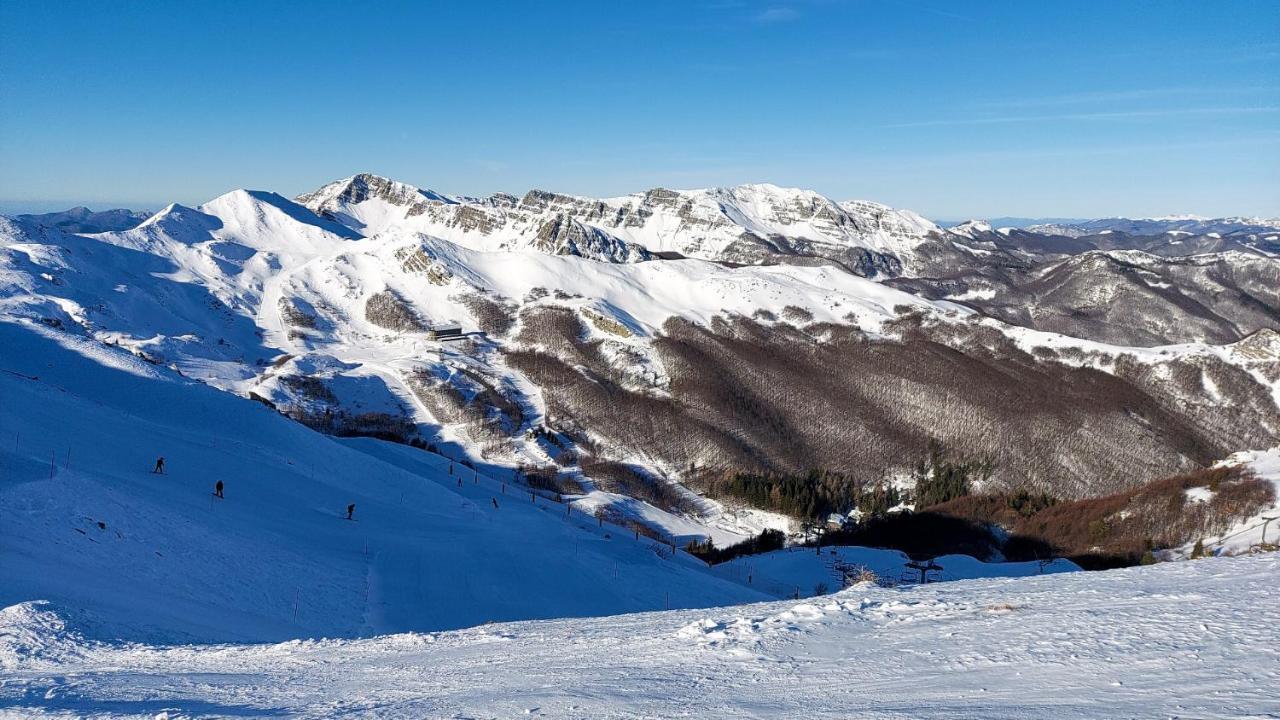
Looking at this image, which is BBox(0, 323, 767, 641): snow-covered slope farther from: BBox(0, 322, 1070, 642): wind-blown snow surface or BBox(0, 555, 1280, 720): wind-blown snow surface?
BBox(0, 555, 1280, 720): wind-blown snow surface

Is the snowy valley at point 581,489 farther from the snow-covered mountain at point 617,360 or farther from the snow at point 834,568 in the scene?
the snow-covered mountain at point 617,360

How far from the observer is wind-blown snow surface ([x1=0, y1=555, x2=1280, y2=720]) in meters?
8.80

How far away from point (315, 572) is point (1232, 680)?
23.9m

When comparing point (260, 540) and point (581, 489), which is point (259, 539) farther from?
point (581, 489)

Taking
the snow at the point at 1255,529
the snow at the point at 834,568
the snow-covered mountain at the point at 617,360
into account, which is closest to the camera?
the snow at the point at 1255,529

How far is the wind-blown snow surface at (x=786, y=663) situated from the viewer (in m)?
8.80

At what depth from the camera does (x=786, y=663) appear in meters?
11.0

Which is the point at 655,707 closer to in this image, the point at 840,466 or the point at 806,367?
the point at 840,466

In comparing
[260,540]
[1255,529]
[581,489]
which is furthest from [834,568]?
[581,489]

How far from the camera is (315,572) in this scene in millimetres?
24547

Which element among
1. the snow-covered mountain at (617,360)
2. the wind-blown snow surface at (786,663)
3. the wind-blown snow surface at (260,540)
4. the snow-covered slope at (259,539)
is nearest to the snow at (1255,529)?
the wind-blown snow surface at (260,540)

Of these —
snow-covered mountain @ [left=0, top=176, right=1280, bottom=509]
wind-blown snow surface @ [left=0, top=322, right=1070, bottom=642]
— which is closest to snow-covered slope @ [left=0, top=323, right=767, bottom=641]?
wind-blown snow surface @ [left=0, top=322, right=1070, bottom=642]

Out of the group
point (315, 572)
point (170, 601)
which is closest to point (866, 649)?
point (170, 601)

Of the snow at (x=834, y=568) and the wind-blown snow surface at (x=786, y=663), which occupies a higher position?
the wind-blown snow surface at (x=786, y=663)
